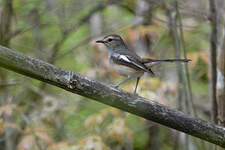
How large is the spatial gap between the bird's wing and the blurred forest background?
571mm

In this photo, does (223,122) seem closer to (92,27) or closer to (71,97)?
(71,97)

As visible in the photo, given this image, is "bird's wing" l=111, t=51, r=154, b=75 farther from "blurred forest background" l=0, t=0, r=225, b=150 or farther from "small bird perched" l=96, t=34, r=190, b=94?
"blurred forest background" l=0, t=0, r=225, b=150

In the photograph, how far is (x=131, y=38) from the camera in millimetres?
5918

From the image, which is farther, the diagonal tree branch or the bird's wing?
the bird's wing

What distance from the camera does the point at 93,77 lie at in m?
5.95

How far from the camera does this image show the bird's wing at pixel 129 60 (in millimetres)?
4105

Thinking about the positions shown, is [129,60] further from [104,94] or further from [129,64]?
[104,94]

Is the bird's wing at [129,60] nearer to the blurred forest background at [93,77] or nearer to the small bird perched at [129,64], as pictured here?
the small bird perched at [129,64]

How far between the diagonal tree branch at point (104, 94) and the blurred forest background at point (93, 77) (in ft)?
3.85

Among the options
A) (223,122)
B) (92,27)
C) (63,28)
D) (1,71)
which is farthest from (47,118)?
(92,27)

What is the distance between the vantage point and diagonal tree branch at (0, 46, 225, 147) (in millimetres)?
2607

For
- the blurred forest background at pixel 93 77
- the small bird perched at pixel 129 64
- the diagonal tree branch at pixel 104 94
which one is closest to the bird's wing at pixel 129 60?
the small bird perched at pixel 129 64

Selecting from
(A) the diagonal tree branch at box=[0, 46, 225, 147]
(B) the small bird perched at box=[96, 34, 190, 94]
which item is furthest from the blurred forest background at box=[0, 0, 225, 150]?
(A) the diagonal tree branch at box=[0, 46, 225, 147]

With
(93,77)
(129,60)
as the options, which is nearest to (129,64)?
(129,60)
